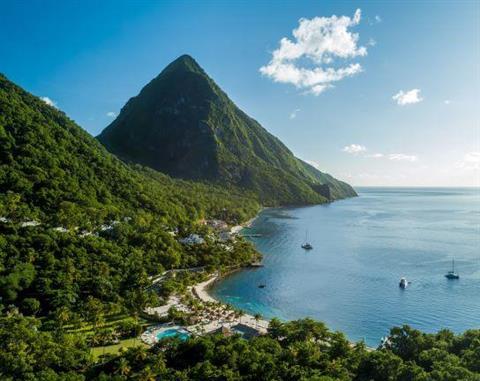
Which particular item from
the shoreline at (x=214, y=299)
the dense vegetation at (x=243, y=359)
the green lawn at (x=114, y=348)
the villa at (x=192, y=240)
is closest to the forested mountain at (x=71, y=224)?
A: the villa at (x=192, y=240)

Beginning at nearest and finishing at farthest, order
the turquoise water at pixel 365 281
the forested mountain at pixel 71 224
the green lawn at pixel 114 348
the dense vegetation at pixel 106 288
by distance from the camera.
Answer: the dense vegetation at pixel 106 288, the green lawn at pixel 114 348, the forested mountain at pixel 71 224, the turquoise water at pixel 365 281

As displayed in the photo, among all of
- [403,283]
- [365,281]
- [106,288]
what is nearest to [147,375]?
[106,288]

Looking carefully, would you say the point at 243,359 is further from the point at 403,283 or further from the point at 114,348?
the point at 403,283

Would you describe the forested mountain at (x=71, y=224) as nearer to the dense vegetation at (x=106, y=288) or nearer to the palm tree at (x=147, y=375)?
the dense vegetation at (x=106, y=288)

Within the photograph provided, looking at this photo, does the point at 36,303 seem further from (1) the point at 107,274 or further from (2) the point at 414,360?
(2) the point at 414,360

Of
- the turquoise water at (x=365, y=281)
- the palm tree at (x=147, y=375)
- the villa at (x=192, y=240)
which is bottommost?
the turquoise water at (x=365, y=281)

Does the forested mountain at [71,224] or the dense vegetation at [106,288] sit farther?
the forested mountain at [71,224]
